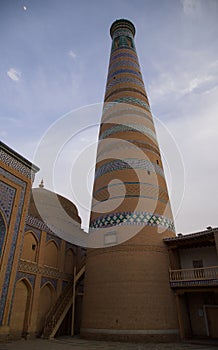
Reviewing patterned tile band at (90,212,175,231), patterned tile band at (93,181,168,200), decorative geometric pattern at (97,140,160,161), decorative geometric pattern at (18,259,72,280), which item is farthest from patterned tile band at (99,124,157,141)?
decorative geometric pattern at (18,259,72,280)

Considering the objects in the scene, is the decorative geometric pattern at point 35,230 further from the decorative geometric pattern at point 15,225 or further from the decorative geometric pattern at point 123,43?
the decorative geometric pattern at point 123,43

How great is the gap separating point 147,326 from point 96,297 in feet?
6.10

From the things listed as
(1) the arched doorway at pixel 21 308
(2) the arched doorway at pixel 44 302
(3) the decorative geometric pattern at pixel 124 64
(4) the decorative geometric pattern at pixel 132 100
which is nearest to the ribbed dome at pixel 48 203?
(2) the arched doorway at pixel 44 302

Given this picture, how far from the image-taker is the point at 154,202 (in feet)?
33.2

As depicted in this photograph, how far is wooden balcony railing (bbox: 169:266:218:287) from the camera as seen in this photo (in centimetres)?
841

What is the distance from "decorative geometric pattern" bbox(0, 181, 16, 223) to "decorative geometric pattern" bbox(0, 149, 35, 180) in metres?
0.66

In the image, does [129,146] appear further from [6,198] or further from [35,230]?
[6,198]

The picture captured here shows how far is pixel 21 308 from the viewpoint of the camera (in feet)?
32.2

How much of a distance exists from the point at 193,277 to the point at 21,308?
6088mm

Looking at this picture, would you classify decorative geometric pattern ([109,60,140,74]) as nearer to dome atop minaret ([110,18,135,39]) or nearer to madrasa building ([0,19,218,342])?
madrasa building ([0,19,218,342])

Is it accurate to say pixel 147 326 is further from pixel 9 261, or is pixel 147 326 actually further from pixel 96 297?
pixel 9 261

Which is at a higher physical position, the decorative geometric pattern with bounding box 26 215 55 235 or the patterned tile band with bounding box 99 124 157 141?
the patterned tile band with bounding box 99 124 157 141

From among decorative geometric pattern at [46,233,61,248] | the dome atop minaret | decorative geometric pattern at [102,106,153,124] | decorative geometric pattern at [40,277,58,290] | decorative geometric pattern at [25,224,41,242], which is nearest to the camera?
decorative geometric pattern at [25,224,41,242]

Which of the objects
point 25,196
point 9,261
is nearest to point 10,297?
point 9,261
